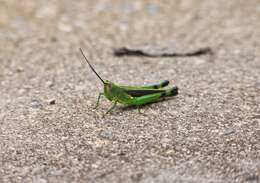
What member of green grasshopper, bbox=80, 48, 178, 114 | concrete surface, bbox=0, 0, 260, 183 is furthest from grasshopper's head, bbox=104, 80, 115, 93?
concrete surface, bbox=0, 0, 260, 183

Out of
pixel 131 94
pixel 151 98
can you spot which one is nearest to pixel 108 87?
pixel 131 94

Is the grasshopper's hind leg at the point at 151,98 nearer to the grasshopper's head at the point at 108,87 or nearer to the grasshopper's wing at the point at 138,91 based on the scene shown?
the grasshopper's wing at the point at 138,91

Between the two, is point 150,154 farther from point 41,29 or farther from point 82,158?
point 41,29

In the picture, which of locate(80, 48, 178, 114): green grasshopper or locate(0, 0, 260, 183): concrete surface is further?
locate(80, 48, 178, 114): green grasshopper

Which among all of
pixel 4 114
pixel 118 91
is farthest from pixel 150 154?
pixel 4 114

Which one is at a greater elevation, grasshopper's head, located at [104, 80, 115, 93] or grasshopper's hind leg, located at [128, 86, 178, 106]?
grasshopper's head, located at [104, 80, 115, 93]

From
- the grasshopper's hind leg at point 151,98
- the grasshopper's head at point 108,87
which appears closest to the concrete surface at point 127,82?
the grasshopper's hind leg at point 151,98

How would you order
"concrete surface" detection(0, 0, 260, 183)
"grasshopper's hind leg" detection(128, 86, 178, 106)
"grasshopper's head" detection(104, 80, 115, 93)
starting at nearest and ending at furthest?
"concrete surface" detection(0, 0, 260, 183) → "grasshopper's head" detection(104, 80, 115, 93) → "grasshopper's hind leg" detection(128, 86, 178, 106)

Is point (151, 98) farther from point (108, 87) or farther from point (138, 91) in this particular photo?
point (108, 87)

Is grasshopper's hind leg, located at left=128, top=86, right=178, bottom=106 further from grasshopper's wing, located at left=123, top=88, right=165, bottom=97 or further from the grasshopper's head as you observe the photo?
the grasshopper's head
